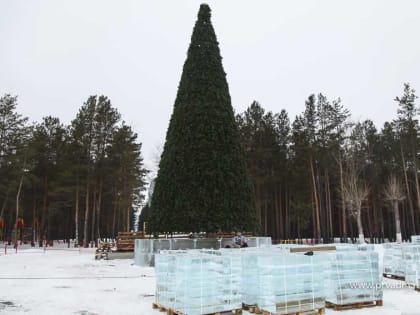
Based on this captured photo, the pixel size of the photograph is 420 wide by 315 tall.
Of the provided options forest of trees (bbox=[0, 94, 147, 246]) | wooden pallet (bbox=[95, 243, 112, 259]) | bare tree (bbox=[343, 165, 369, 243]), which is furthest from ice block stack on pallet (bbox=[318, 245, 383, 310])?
forest of trees (bbox=[0, 94, 147, 246])

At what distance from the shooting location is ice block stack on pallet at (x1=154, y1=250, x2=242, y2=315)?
7.79 metres

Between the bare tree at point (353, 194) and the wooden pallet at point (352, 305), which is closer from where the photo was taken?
the wooden pallet at point (352, 305)

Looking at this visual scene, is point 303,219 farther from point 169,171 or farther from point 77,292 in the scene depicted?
point 77,292

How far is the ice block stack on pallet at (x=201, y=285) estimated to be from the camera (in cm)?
779

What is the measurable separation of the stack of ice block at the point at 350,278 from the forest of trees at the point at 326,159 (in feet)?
90.4

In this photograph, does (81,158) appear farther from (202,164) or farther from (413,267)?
(413,267)

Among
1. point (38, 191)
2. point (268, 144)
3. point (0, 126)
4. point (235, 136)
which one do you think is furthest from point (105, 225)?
point (235, 136)

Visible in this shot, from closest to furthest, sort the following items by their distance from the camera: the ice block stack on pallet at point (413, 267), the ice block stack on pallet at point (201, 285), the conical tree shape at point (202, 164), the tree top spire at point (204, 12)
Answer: the ice block stack on pallet at point (201, 285) → the ice block stack on pallet at point (413, 267) → the conical tree shape at point (202, 164) → the tree top spire at point (204, 12)

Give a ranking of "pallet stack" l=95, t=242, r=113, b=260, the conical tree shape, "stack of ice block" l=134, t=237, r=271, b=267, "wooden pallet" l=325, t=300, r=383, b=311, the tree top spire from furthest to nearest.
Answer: "pallet stack" l=95, t=242, r=113, b=260
the tree top spire
"stack of ice block" l=134, t=237, r=271, b=267
the conical tree shape
"wooden pallet" l=325, t=300, r=383, b=311

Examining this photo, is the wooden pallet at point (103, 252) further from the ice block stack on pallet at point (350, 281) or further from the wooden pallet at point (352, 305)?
the ice block stack on pallet at point (350, 281)

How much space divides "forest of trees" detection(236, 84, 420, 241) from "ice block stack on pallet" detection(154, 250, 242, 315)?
29057 millimetres

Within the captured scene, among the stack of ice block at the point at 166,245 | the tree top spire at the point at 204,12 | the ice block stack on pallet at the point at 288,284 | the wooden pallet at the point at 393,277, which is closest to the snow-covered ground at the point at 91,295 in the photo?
the wooden pallet at the point at 393,277

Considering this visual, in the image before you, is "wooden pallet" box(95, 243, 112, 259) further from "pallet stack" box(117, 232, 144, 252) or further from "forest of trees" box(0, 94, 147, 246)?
"forest of trees" box(0, 94, 147, 246)

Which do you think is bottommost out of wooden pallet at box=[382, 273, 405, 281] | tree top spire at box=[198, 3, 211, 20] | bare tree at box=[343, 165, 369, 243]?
wooden pallet at box=[382, 273, 405, 281]
